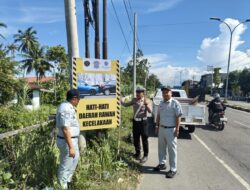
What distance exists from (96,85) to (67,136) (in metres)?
2.85

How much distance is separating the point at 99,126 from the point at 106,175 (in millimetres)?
1574

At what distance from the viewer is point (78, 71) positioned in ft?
25.4

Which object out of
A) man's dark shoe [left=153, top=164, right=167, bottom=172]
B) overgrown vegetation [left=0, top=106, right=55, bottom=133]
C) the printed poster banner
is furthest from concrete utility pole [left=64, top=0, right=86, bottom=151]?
overgrown vegetation [left=0, top=106, right=55, bottom=133]

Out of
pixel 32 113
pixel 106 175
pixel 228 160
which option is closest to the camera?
pixel 106 175

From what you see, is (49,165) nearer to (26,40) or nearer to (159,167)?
(159,167)

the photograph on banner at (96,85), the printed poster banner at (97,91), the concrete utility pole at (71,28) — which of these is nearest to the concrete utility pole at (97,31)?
the printed poster banner at (97,91)

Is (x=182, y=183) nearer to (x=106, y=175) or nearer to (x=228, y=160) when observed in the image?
(x=106, y=175)

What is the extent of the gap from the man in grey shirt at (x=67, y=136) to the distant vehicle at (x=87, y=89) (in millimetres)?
2109

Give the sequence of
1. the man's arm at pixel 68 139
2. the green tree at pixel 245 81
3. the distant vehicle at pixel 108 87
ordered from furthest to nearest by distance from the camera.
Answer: the green tree at pixel 245 81 < the distant vehicle at pixel 108 87 < the man's arm at pixel 68 139

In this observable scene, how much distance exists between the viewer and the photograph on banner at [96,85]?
7812 mm

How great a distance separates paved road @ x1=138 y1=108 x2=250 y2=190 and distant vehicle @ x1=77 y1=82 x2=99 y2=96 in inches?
83.1

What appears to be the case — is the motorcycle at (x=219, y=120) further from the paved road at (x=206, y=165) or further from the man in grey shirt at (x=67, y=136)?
the man in grey shirt at (x=67, y=136)

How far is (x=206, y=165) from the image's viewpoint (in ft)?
27.9

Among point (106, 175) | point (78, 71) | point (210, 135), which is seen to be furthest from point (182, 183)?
point (210, 135)
